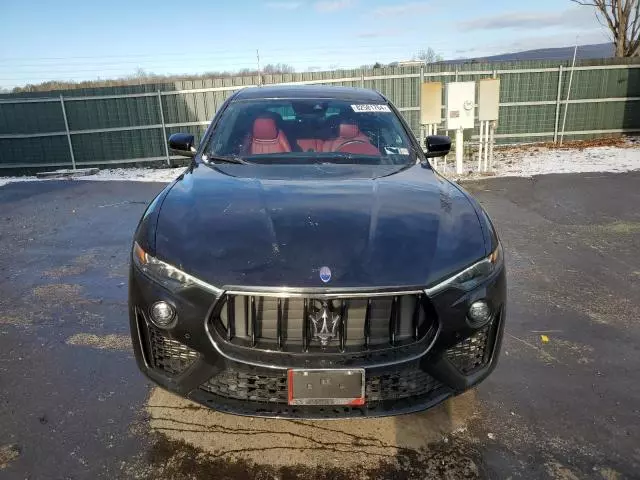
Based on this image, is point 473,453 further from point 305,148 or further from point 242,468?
point 305,148

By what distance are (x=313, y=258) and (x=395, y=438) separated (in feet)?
3.47

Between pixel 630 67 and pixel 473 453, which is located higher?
pixel 630 67

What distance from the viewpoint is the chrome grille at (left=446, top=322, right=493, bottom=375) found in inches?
84.0

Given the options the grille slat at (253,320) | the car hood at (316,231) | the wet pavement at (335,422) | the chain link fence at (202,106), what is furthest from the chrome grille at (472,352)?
the chain link fence at (202,106)

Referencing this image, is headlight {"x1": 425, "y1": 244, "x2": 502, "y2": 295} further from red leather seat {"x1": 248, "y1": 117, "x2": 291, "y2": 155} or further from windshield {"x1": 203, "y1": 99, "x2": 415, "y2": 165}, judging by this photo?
red leather seat {"x1": 248, "y1": 117, "x2": 291, "y2": 155}

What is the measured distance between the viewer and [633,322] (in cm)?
368

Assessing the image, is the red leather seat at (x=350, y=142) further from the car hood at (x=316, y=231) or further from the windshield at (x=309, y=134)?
the car hood at (x=316, y=231)

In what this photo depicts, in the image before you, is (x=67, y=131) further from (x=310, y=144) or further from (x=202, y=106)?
(x=310, y=144)

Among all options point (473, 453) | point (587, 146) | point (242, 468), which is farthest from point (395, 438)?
point (587, 146)

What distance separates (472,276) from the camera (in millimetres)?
2127

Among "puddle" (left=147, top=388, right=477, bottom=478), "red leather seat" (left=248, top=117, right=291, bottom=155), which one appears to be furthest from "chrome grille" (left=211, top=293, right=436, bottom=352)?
"red leather seat" (left=248, top=117, right=291, bottom=155)

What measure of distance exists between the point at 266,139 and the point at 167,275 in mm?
1691

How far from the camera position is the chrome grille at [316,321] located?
2.00 metres

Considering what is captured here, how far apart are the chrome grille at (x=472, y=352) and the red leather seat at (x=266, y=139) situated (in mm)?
1871
